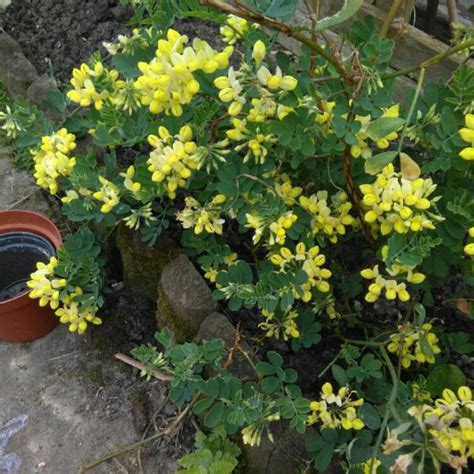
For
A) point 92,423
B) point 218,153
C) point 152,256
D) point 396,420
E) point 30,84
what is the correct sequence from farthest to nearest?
1. point 30,84
2. point 92,423
3. point 152,256
4. point 218,153
5. point 396,420

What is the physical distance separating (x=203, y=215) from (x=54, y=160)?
0.47 metres

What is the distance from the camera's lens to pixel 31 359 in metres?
2.27

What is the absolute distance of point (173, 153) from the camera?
4.52 ft

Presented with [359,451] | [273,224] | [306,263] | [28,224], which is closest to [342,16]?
[273,224]

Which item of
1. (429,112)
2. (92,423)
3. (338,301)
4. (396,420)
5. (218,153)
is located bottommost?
(92,423)

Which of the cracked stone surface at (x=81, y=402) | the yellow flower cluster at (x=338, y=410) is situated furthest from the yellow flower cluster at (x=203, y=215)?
the cracked stone surface at (x=81, y=402)

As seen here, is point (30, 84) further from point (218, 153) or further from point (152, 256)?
point (218, 153)

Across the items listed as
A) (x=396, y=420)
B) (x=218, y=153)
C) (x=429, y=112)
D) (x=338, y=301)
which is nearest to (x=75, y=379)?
(x=338, y=301)

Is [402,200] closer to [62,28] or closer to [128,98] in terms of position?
[128,98]

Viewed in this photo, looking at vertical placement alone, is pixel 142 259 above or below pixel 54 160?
below

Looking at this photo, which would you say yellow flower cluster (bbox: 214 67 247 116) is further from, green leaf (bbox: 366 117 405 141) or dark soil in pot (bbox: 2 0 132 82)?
dark soil in pot (bbox: 2 0 132 82)

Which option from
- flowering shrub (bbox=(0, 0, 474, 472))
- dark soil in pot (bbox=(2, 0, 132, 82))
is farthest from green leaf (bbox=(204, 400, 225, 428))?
dark soil in pot (bbox=(2, 0, 132, 82))

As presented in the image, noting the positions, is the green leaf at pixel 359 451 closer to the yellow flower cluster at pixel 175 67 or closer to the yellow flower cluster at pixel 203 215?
the yellow flower cluster at pixel 203 215

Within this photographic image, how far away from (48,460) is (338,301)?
1.04m
